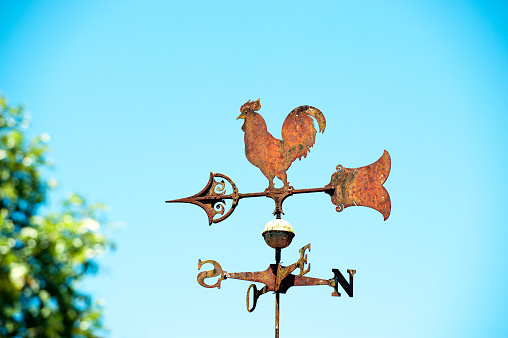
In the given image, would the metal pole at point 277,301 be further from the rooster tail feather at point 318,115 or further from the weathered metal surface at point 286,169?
the rooster tail feather at point 318,115

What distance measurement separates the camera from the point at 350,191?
7.02 metres

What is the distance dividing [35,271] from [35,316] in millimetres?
219

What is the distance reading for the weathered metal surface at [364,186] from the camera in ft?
22.8

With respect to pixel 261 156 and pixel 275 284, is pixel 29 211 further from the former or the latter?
pixel 261 156

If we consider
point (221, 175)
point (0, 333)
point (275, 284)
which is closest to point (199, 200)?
point (221, 175)

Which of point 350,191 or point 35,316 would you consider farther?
point 350,191

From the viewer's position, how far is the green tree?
3150mm

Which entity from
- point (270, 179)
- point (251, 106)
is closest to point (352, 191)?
point (270, 179)

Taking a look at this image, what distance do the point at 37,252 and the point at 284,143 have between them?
172 inches

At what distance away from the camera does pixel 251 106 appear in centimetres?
774

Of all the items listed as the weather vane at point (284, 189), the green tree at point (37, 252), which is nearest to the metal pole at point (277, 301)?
the weather vane at point (284, 189)

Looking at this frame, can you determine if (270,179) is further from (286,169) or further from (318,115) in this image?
(318,115)

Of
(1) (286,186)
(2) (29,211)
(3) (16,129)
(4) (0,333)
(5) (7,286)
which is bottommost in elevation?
(4) (0,333)

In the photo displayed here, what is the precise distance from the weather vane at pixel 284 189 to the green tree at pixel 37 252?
334 centimetres
